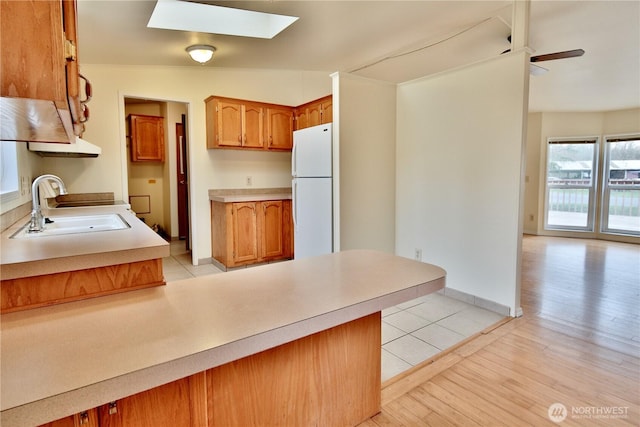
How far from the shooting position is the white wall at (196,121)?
3926mm

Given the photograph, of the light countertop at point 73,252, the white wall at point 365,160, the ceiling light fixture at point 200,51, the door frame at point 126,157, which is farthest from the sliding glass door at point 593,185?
the light countertop at point 73,252

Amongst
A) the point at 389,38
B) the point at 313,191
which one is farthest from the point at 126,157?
the point at 389,38

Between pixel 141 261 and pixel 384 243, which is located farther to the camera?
pixel 384 243

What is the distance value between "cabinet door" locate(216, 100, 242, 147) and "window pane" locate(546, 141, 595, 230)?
621 centimetres

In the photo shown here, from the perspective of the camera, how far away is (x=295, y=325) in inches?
35.7

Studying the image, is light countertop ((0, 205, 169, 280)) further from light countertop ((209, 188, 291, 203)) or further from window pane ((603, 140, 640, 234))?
window pane ((603, 140, 640, 234))

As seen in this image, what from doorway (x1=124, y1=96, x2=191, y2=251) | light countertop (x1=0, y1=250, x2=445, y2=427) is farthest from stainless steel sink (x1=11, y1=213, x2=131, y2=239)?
doorway (x1=124, y1=96, x2=191, y2=251)

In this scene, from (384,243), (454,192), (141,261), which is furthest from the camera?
(384,243)

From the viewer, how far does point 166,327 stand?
34.4 inches

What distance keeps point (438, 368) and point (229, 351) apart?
1811 mm

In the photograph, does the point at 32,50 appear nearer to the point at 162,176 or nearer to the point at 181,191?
the point at 181,191

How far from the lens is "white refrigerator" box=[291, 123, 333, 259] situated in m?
3.50

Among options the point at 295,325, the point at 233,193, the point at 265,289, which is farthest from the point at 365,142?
the point at 295,325

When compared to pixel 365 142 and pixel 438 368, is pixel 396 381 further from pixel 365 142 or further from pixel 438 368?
pixel 365 142
